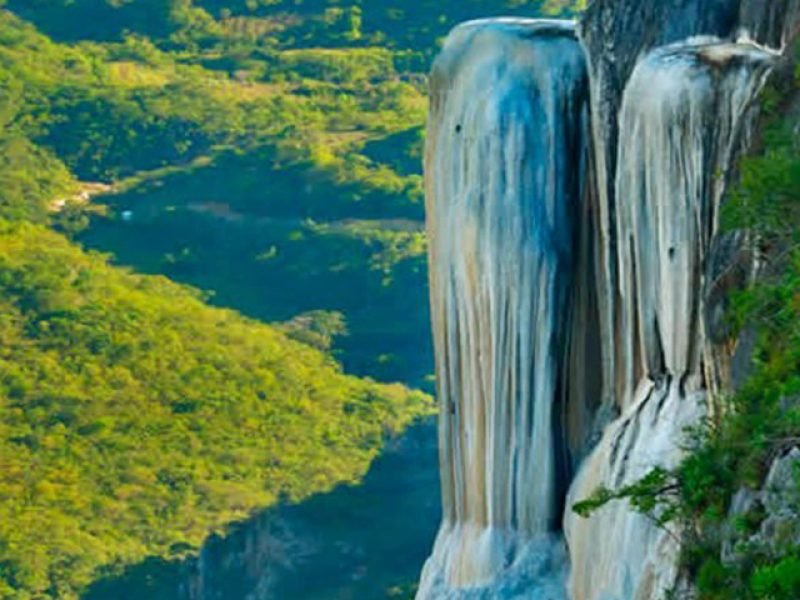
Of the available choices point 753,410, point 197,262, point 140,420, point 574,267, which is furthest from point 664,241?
point 197,262

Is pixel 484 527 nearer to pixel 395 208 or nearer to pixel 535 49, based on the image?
pixel 535 49

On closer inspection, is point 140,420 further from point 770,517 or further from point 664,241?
point 770,517

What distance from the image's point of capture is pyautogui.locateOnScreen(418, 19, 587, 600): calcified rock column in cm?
1095

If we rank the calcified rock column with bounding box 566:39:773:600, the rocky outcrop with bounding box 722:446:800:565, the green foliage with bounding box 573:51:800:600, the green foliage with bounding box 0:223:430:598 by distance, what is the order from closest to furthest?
the rocky outcrop with bounding box 722:446:800:565, the green foliage with bounding box 573:51:800:600, the calcified rock column with bounding box 566:39:773:600, the green foliage with bounding box 0:223:430:598

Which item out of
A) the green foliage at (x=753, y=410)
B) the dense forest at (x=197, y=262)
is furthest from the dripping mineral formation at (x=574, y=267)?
the dense forest at (x=197, y=262)

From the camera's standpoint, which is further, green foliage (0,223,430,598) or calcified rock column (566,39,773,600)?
green foliage (0,223,430,598)

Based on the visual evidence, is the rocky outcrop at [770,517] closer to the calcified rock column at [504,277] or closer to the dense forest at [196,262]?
the calcified rock column at [504,277]

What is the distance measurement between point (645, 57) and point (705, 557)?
2173 mm

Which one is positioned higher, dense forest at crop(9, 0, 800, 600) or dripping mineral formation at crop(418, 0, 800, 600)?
dripping mineral formation at crop(418, 0, 800, 600)

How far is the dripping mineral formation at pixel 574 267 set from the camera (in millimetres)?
9961

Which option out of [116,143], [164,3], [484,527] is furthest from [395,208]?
[484,527]

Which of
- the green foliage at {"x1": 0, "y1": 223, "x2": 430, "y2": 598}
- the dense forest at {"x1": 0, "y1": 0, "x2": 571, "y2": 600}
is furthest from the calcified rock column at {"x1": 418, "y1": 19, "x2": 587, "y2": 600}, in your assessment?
the green foliage at {"x1": 0, "y1": 223, "x2": 430, "y2": 598}

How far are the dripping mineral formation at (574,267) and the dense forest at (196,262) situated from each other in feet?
131

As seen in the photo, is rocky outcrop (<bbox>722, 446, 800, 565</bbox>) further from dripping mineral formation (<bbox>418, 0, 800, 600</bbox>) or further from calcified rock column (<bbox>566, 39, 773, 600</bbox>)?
calcified rock column (<bbox>566, 39, 773, 600</bbox>)
